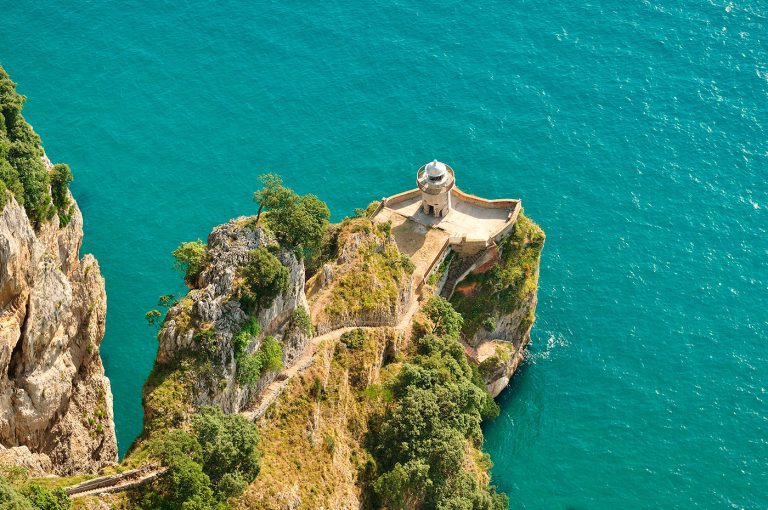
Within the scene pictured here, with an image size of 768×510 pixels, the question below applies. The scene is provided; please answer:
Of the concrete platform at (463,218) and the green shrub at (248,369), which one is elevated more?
the green shrub at (248,369)

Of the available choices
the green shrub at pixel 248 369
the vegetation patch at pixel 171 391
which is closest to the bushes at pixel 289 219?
the green shrub at pixel 248 369

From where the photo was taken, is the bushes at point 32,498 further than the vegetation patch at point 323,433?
No

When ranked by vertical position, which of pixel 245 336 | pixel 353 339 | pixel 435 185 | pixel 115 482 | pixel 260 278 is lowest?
pixel 353 339

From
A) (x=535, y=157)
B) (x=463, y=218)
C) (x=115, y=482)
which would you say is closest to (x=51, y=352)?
(x=115, y=482)

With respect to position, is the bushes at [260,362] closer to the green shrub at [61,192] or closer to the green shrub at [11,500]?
the green shrub at [61,192]

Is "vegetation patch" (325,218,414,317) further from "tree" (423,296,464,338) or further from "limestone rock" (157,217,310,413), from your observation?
"limestone rock" (157,217,310,413)

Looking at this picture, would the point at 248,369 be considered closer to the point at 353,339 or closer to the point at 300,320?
the point at 300,320
